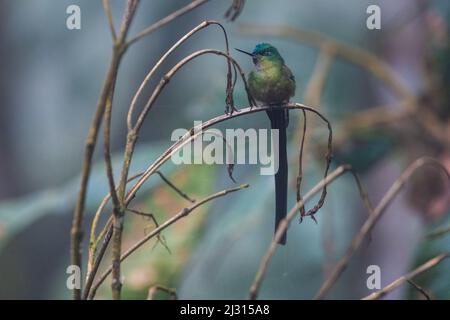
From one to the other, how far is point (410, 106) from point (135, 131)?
35.5 inches

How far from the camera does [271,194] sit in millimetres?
1164

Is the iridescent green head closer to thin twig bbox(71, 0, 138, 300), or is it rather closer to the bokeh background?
the bokeh background

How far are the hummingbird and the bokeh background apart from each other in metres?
0.28

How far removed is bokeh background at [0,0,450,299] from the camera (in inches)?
47.1

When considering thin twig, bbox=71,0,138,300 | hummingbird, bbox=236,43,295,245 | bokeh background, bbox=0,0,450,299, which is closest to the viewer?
thin twig, bbox=71,0,138,300

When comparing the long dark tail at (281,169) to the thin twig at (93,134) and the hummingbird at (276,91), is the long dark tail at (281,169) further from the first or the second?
the thin twig at (93,134)

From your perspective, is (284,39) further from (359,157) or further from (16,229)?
(16,229)

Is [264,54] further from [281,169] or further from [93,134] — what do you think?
[93,134]

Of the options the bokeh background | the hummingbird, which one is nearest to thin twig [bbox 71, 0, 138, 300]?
the hummingbird

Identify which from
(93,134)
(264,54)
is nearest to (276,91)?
(264,54)

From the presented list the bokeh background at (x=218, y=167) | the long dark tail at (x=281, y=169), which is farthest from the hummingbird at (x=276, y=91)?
the bokeh background at (x=218, y=167)

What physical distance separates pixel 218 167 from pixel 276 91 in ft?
1.47

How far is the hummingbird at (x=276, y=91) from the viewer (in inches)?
30.7
